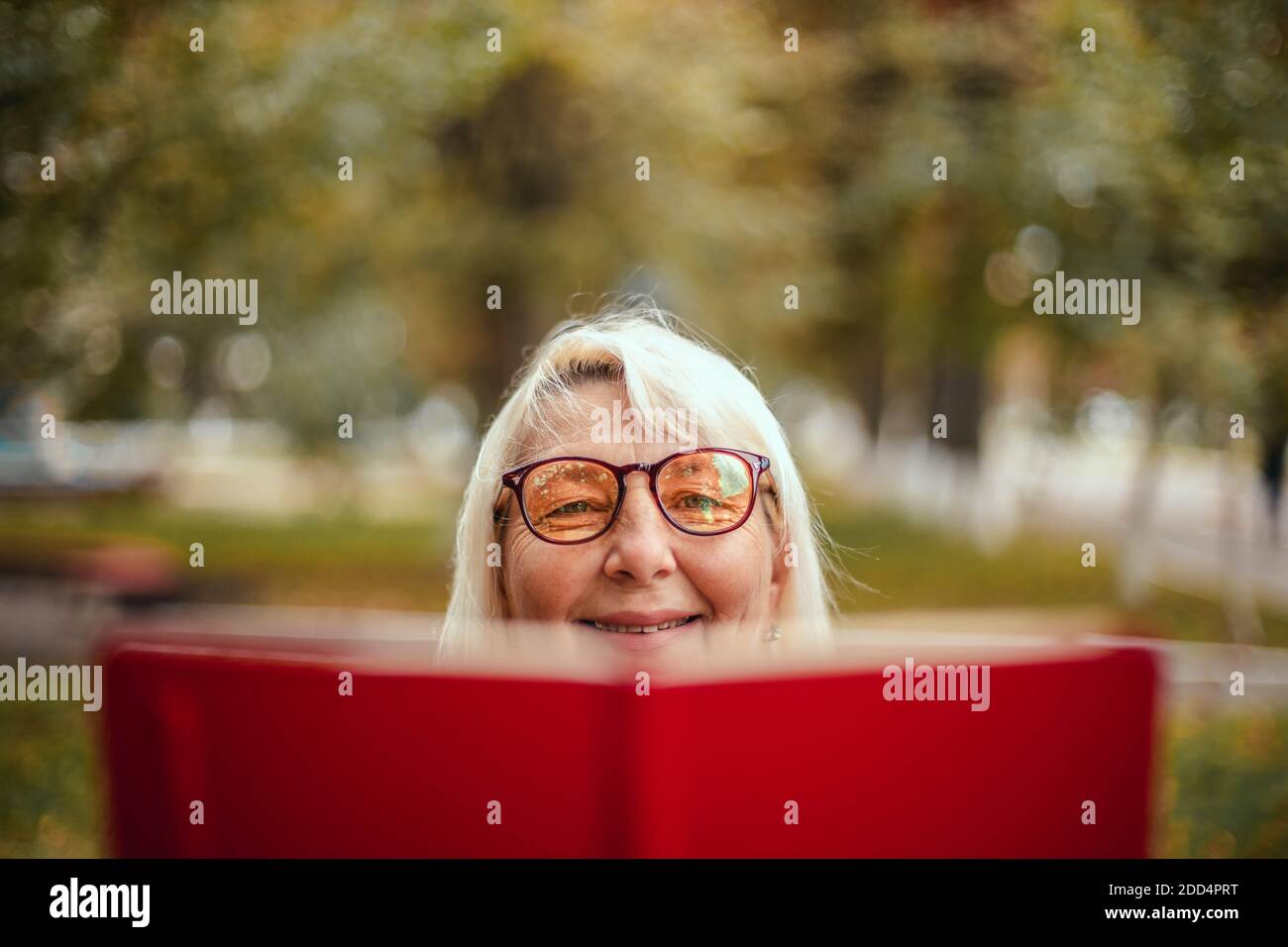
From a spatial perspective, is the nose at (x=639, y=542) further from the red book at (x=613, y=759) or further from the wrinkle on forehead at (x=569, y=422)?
the red book at (x=613, y=759)

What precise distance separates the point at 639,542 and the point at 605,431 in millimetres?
226

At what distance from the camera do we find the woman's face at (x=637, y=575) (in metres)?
1.68

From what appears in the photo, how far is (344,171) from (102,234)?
153 cm

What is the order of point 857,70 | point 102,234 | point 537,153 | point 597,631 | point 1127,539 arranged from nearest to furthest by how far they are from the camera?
point 597,631 → point 102,234 → point 1127,539 → point 537,153 → point 857,70

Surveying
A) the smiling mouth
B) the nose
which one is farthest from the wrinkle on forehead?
the smiling mouth

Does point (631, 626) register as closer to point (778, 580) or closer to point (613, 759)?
point (778, 580)

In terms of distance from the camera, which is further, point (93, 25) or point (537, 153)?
point (537, 153)

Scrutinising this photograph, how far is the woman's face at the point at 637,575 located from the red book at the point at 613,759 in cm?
38

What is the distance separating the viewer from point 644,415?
177 centimetres

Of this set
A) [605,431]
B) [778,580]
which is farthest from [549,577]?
[778,580]

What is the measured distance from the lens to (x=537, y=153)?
11.1 metres

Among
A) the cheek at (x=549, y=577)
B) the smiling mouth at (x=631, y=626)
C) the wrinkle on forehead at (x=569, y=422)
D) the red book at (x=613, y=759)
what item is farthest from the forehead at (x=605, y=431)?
the red book at (x=613, y=759)

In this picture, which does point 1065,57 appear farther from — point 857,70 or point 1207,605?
point 857,70
